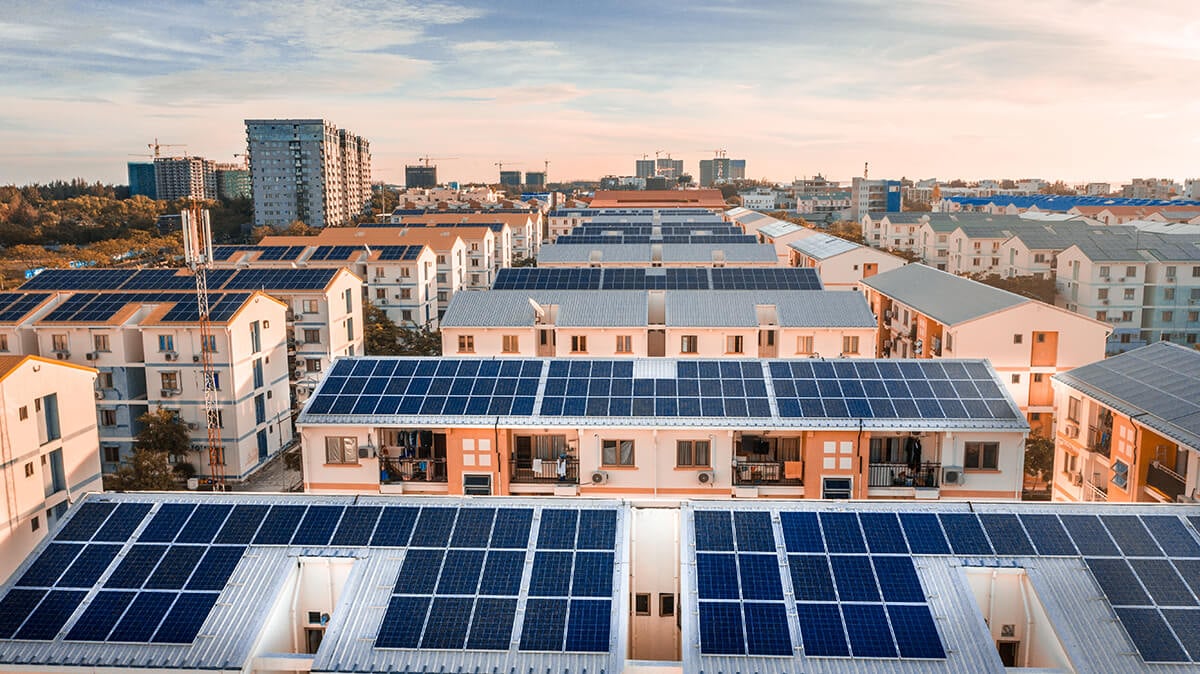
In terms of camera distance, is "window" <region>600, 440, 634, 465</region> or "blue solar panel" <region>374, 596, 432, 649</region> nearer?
"blue solar panel" <region>374, 596, 432, 649</region>

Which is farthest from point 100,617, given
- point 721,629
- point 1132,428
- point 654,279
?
point 654,279

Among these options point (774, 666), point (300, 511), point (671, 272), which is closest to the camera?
point (774, 666)

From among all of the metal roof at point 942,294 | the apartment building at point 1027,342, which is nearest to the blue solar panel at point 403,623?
the apartment building at point 1027,342

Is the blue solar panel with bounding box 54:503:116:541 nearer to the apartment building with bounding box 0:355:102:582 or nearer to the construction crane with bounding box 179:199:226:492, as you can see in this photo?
the apartment building with bounding box 0:355:102:582

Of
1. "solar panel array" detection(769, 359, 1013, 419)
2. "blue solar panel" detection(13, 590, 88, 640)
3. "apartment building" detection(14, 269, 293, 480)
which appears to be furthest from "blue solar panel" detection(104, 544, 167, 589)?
"apartment building" detection(14, 269, 293, 480)

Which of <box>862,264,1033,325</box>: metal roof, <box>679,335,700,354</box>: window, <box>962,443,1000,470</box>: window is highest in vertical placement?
<box>862,264,1033,325</box>: metal roof

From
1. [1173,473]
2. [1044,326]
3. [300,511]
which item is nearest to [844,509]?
[300,511]

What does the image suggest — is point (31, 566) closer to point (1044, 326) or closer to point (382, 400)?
point (382, 400)

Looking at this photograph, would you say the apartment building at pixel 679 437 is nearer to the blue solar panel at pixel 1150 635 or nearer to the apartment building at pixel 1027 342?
the blue solar panel at pixel 1150 635
